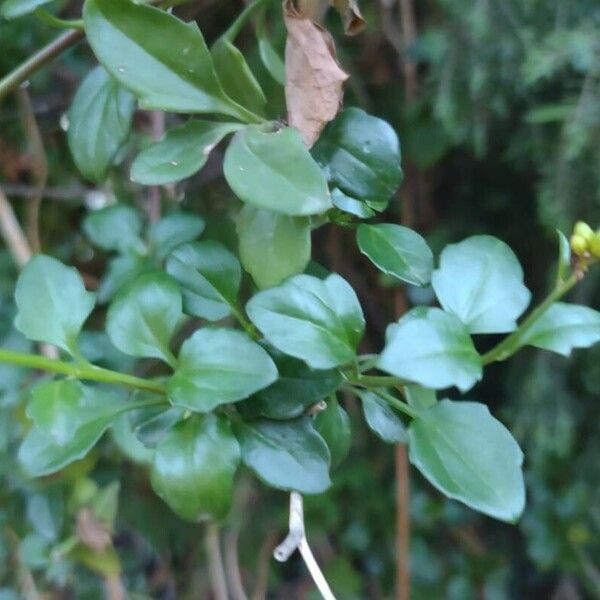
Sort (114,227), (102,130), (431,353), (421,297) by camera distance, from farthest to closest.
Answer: (421,297) → (114,227) → (102,130) → (431,353)

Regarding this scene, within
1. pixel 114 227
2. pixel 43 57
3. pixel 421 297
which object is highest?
pixel 43 57

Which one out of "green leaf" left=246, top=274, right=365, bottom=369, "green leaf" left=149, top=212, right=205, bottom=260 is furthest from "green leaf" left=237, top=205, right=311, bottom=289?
"green leaf" left=149, top=212, right=205, bottom=260

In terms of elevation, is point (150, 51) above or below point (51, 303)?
above

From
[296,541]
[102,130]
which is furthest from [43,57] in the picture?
[296,541]

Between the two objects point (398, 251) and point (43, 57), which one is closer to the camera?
point (398, 251)

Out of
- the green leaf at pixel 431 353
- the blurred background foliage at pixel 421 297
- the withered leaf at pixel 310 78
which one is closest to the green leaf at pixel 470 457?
the green leaf at pixel 431 353

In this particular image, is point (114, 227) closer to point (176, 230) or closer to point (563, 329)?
point (176, 230)

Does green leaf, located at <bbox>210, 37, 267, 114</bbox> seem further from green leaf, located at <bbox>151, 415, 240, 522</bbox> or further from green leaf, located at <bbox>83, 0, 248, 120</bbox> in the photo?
green leaf, located at <bbox>151, 415, 240, 522</bbox>
